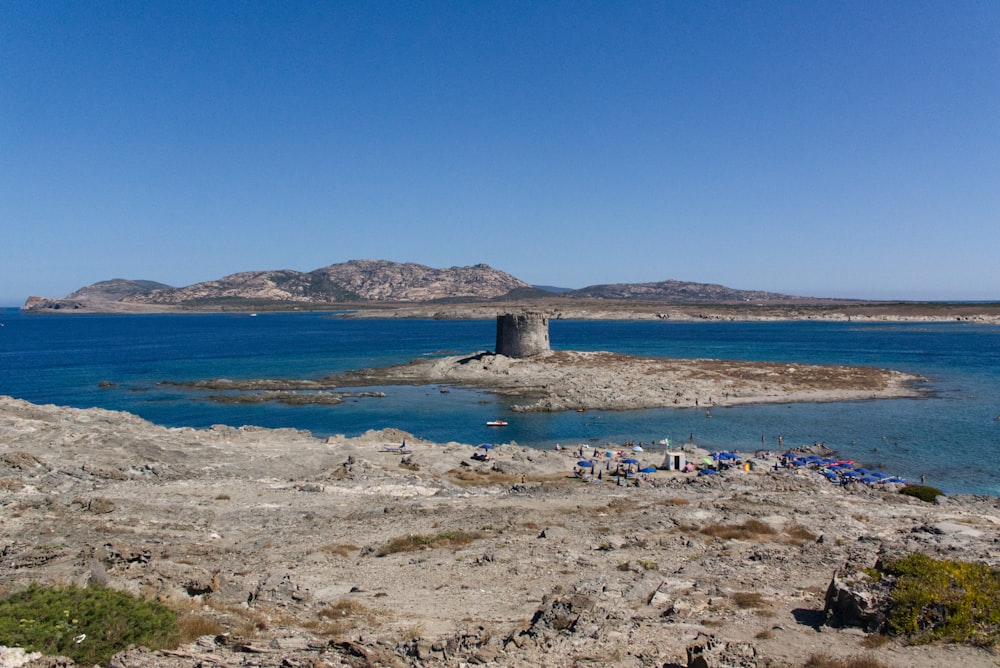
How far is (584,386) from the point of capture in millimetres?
53906

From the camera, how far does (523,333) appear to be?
6688 cm

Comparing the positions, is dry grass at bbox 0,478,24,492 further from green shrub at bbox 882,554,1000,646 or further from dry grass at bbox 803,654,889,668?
green shrub at bbox 882,554,1000,646

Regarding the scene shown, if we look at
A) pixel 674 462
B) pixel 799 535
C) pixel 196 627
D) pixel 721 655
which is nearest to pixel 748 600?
pixel 721 655

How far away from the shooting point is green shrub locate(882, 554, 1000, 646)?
10.3m

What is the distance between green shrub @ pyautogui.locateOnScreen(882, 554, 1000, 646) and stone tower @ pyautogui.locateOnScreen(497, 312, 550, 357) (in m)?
55.2

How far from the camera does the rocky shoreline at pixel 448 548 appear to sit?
10516 mm

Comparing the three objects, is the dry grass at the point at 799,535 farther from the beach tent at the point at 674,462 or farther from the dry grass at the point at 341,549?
the beach tent at the point at 674,462

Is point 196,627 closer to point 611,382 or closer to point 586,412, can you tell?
point 586,412

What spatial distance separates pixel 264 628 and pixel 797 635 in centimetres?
864

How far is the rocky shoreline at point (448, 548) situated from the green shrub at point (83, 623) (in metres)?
0.46

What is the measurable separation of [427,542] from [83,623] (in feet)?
28.6

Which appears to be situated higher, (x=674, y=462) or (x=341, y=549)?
(x=341, y=549)

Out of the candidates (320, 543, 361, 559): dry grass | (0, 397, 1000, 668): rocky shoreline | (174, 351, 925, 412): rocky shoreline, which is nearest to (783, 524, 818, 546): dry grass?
(0, 397, 1000, 668): rocky shoreline

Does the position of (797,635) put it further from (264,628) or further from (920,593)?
(264,628)
